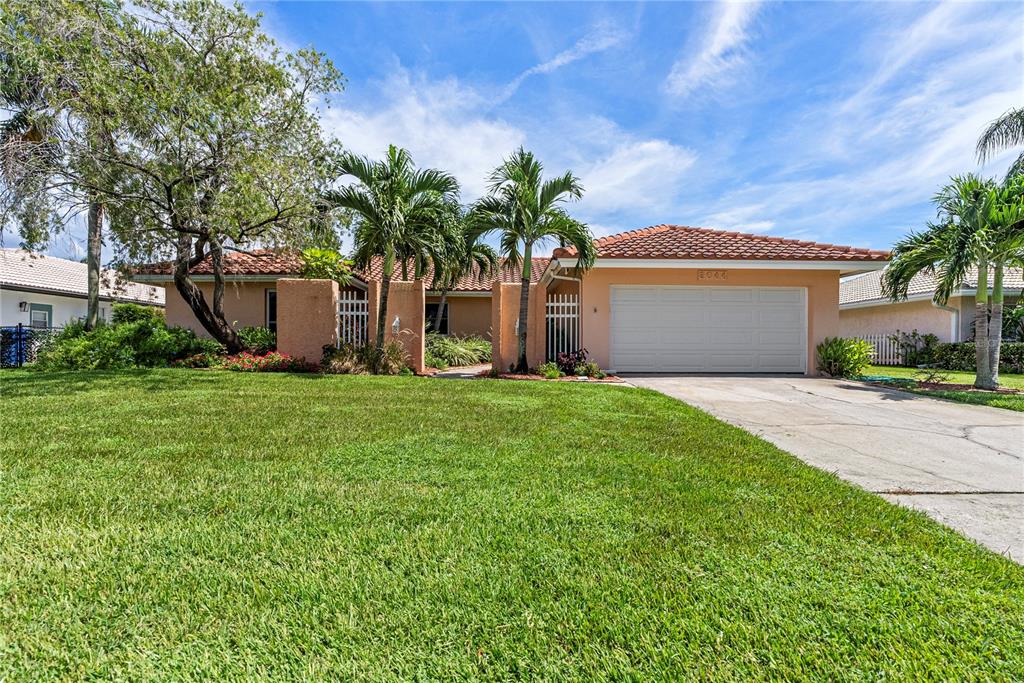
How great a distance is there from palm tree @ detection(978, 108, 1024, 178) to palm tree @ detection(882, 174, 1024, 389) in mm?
9911

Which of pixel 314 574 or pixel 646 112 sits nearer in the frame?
pixel 314 574

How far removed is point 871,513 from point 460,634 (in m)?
2.91

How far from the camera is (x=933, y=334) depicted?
17.5 meters

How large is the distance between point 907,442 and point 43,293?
29.3 m

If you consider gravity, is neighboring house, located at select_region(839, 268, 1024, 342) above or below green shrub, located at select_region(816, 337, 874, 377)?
above

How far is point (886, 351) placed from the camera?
62.9 ft

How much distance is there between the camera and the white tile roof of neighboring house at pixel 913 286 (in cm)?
1728

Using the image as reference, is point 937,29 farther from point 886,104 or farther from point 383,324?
point 383,324

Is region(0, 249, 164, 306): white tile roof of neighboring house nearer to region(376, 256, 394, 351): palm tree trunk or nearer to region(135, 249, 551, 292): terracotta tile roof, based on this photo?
region(135, 249, 551, 292): terracotta tile roof

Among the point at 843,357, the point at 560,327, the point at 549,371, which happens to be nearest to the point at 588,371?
the point at 549,371

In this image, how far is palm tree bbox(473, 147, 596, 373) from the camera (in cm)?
1080

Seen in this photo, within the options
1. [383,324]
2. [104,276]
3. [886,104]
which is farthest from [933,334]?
[104,276]

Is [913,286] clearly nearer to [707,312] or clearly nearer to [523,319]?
[707,312]

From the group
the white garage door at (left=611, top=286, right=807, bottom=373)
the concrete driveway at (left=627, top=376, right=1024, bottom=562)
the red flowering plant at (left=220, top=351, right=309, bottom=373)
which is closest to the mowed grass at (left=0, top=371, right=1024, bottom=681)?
the concrete driveway at (left=627, top=376, right=1024, bottom=562)
